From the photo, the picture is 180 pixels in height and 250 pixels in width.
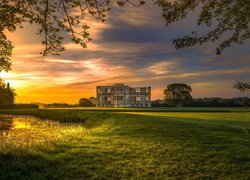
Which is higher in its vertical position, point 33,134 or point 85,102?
point 85,102

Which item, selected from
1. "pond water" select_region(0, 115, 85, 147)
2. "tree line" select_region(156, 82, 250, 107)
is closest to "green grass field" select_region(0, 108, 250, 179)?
"pond water" select_region(0, 115, 85, 147)

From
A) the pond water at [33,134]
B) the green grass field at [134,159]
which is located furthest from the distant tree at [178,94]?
the green grass field at [134,159]

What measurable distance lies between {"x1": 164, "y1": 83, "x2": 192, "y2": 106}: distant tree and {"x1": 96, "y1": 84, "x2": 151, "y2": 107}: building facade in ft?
74.9

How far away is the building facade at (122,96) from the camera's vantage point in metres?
165

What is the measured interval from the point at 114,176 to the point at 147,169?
1668mm

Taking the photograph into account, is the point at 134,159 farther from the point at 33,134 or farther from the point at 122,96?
the point at 122,96

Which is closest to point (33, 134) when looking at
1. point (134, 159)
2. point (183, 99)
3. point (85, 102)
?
point (134, 159)

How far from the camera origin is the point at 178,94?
146375 mm

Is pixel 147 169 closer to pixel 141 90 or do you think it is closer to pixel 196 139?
pixel 196 139

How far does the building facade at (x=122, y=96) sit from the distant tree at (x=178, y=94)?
899 inches

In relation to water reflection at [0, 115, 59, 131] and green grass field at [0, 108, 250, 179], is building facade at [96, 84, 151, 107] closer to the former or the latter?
water reflection at [0, 115, 59, 131]

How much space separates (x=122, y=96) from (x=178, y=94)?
29.6m

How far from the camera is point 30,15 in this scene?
1558cm

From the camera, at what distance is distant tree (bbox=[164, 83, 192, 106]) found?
145 m
